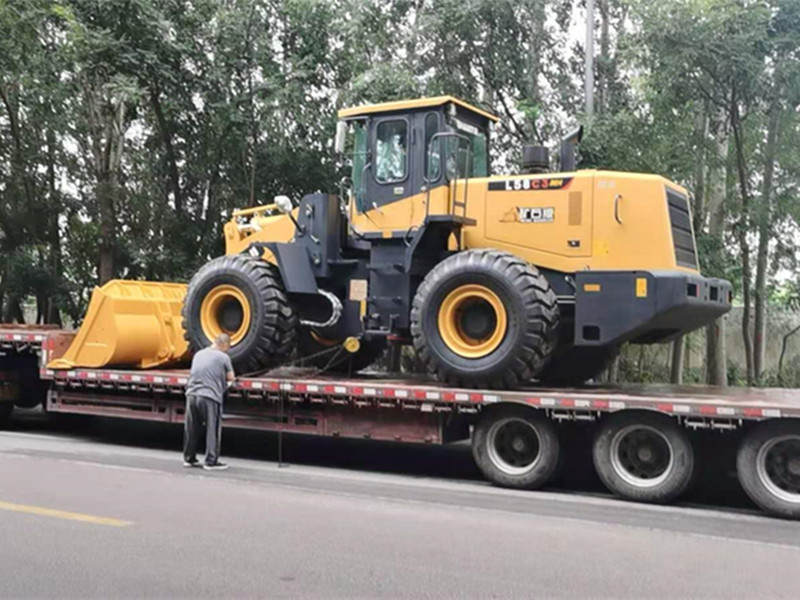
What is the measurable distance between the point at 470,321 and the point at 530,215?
1.40 m

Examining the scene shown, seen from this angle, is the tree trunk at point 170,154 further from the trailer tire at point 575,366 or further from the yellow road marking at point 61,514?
the yellow road marking at point 61,514

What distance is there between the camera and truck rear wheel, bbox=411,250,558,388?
964 centimetres

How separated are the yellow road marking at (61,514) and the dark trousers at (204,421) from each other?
103 inches

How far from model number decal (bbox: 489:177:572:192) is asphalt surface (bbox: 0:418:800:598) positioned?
10.9 ft

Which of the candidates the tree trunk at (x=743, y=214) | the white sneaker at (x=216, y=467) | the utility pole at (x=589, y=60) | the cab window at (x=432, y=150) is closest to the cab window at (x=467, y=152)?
the cab window at (x=432, y=150)

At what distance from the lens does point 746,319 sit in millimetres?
16453

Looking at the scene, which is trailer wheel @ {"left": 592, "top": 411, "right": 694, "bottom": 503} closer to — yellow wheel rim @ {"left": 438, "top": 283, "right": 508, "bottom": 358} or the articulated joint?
yellow wheel rim @ {"left": 438, "top": 283, "right": 508, "bottom": 358}

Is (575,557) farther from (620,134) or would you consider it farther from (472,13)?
(472,13)

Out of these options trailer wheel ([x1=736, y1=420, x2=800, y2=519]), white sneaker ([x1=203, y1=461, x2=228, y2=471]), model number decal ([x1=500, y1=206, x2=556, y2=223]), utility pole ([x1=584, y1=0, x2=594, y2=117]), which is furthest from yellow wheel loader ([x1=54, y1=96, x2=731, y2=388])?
utility pole ([x1=584, y1=0, x2=594, y2=117])

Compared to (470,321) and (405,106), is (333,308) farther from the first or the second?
(405,106)

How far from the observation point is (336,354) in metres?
12.6

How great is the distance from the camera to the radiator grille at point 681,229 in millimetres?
10117

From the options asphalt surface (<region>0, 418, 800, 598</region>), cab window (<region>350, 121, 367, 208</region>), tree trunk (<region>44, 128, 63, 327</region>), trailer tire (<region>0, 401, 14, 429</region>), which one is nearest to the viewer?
asphalt surface (<region>0, 418, 800, 598</region>)

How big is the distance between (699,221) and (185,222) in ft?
33.7
